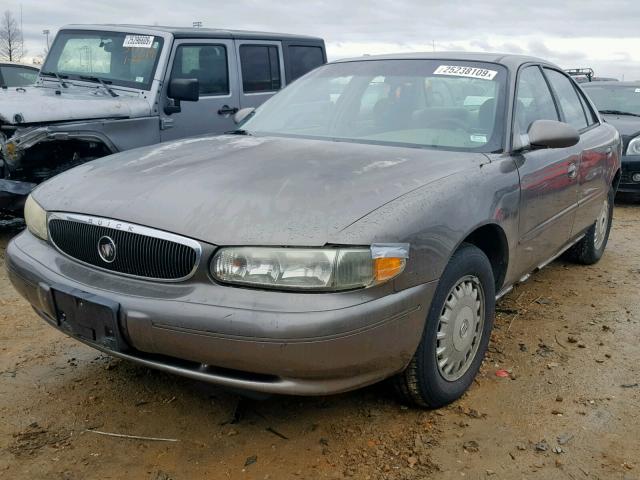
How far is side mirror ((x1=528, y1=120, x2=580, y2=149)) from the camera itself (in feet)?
10.8

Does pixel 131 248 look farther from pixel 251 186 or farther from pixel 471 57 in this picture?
pixel 471 57

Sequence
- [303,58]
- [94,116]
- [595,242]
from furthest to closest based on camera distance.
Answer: [303,58]
[94,116]
[595,242]

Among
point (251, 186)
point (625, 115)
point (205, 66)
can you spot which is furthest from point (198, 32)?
point (625, 115)

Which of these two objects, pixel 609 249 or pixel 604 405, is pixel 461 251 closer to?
pixel 604 405

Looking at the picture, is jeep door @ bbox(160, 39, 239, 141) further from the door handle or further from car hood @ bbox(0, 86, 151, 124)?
car hood @ bbox(0, 86, 151, 124)

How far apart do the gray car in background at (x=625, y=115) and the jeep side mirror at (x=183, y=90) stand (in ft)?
17.2

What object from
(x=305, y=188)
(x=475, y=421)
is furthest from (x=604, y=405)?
Answer: (x=305, y=188)

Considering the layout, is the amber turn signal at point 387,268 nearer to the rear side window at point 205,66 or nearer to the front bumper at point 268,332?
the front bumper at point 268,332

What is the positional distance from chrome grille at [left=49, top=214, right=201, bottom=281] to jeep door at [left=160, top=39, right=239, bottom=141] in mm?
3518

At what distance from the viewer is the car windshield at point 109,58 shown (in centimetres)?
603

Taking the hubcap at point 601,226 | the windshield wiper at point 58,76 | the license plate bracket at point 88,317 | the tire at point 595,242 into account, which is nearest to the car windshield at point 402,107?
the license plate bracket at point 88,317

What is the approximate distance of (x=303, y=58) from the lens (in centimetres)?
756

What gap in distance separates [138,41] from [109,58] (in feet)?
1.22

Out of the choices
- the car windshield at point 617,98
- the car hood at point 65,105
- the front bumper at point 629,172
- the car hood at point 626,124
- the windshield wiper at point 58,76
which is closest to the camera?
the car hood at point 65,105
